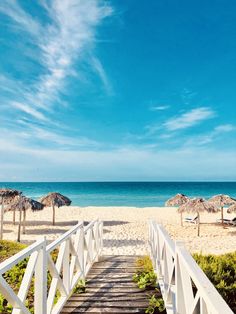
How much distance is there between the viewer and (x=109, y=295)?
414cm

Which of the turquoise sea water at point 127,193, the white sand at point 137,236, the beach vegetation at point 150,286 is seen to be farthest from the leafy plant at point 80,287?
the turquoise sea water at point 127,193

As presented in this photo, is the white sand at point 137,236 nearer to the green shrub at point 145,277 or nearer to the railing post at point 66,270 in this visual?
the green shrub at point 145,277

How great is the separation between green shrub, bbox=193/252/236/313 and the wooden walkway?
3.60 ft

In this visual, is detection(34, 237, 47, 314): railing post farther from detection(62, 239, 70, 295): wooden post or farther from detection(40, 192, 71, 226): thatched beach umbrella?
detection(40, 192, 71, 226): thatched beach umbrella

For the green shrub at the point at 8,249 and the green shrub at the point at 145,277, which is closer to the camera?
the green shrub at the point at 145,277

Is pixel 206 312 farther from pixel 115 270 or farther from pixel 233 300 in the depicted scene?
pixel 115 270

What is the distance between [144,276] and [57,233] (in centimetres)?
1030

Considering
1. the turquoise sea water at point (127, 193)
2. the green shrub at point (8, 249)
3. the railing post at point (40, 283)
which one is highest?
the railing post at point (40, 283)

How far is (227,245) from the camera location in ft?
40.2

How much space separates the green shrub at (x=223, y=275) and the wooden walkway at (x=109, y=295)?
1.10 meters

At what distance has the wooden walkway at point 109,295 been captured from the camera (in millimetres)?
3680

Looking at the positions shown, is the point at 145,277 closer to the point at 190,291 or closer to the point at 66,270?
the point at 66,270

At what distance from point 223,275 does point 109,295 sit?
190cm

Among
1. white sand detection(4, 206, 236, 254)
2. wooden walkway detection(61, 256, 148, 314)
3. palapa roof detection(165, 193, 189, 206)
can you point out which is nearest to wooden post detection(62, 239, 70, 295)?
wooden walkway detection(61, 256, 148, 314)
